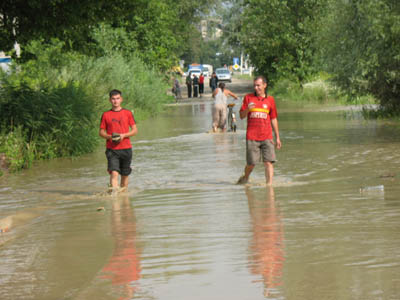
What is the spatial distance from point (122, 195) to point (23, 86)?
8.28 metres

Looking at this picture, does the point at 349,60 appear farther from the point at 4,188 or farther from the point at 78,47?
the point at 4,188

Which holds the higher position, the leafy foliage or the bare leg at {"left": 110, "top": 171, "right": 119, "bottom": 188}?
the leafy foliage

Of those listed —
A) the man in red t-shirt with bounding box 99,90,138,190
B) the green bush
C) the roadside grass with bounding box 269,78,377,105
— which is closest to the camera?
the man in red t-shirt with bounding box 99,90,138,190

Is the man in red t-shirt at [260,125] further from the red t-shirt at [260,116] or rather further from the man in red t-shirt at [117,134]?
the man in red t-shirt at [117,134]

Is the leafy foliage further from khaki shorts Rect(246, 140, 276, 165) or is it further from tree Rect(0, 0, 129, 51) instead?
khaki shorts Rect(246, 140, 276, 165)

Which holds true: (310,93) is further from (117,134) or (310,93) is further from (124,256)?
(124,256)

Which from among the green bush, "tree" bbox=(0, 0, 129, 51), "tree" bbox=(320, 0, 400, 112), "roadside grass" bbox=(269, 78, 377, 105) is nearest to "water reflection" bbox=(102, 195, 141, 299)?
the green bush

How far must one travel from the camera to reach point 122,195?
1277 cm

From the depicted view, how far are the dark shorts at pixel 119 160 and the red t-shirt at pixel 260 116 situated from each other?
194cm

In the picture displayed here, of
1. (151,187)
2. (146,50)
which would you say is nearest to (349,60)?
(151,187)

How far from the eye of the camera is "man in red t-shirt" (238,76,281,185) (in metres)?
12.9

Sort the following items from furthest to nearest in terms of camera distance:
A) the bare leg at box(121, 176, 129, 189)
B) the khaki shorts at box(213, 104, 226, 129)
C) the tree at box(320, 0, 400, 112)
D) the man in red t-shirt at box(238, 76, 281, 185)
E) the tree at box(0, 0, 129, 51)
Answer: the khaki shorts at box(213, 104, 226, 129) → the tree at box(320, 0, 400, 112) → the tree at box(0, 0, 129, 51) → the bare leg at box(121, 176, 129, 189) → the man in red t-shirt at box(238, 76, 281, 185)

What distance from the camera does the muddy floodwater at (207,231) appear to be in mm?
6582

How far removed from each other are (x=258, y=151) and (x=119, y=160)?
7.32 feet
